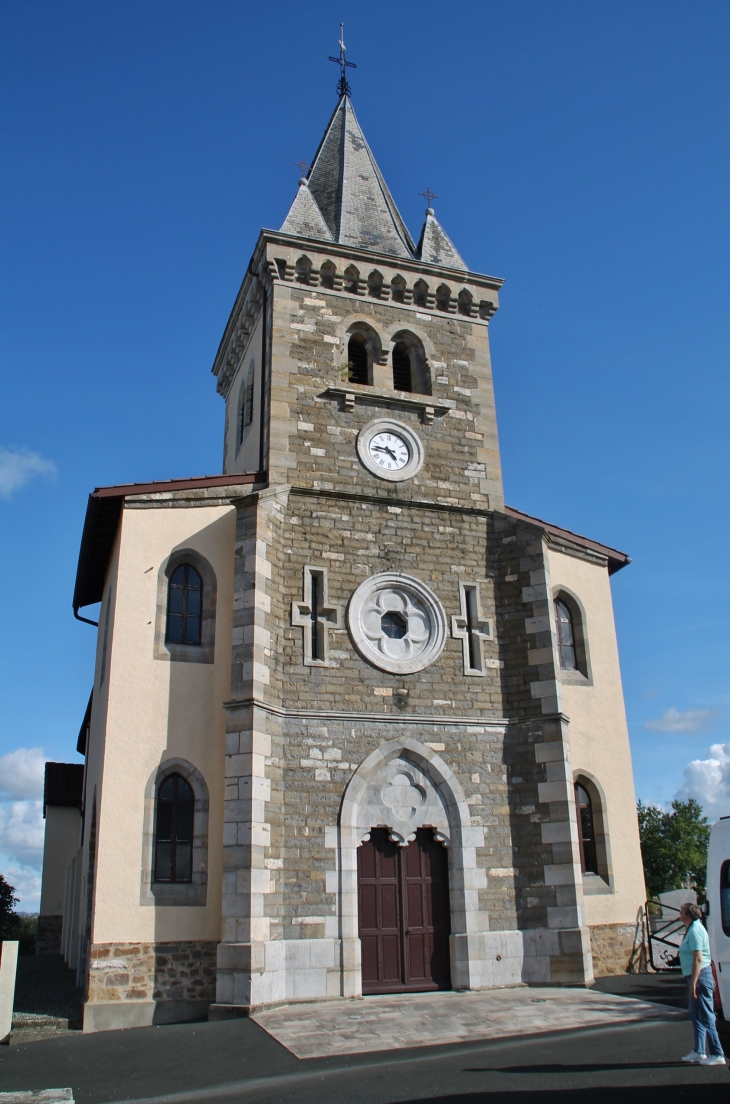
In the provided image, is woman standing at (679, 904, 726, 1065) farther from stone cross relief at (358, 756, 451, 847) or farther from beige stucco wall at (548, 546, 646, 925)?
beige stucco wall at (548, 546, 646, 925)

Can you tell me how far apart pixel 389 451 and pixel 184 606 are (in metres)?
4.84

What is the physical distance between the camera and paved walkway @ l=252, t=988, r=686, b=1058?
9961 mm

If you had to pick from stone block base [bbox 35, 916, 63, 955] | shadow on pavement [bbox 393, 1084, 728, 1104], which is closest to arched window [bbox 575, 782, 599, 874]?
shadow on pavement [bbox 393, 1084, 728, 1104]

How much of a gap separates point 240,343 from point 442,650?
9.05m

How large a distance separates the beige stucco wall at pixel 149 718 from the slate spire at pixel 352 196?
7427mm

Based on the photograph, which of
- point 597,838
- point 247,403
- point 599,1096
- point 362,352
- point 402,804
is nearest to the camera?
point 599,1096

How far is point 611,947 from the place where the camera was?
14.5 m

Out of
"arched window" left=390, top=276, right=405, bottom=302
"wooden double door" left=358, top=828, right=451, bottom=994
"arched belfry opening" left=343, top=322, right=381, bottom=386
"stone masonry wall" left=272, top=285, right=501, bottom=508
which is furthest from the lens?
"arched window" left=390, top=276, right=405, bottom=302

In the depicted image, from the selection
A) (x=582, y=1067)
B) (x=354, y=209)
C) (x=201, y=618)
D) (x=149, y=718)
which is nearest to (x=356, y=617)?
(x=201, y=618)

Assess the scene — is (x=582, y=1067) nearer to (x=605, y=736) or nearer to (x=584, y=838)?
(x=584, y=838)

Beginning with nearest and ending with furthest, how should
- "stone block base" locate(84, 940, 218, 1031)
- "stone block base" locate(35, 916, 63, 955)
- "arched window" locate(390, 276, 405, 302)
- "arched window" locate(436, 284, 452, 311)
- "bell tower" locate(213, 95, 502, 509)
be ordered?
"stone block base" locate(84, 940, 218, 1031) → "bell tower" locate(213, 95, 502, 509) → "arched window" locate(390, 276, 405, 302) → "arched window" locate(436, 284, 452, 311) → "stone block base" locate(35, 916, 63, 955)

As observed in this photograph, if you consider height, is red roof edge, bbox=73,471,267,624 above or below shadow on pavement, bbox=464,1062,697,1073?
above

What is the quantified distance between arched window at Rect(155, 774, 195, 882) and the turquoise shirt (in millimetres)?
7329

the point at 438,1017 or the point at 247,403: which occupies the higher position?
the point at 247,403
